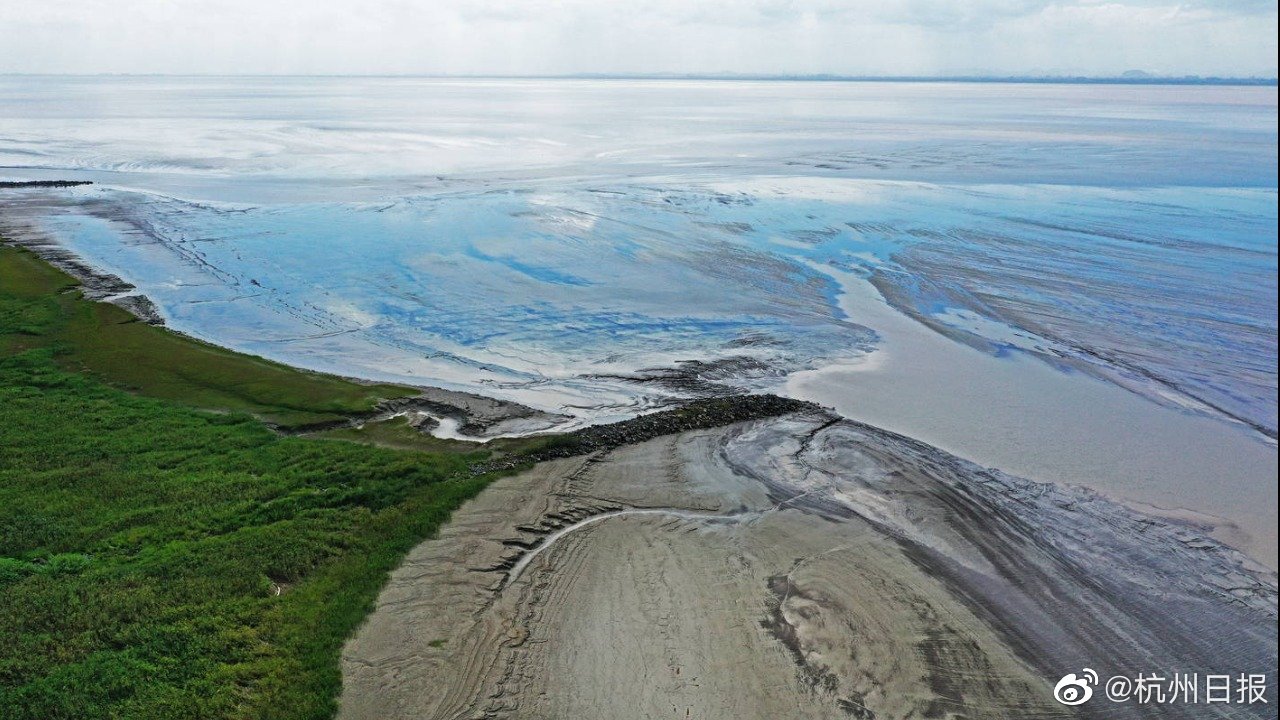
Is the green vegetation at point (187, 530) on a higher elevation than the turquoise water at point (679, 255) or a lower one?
lower

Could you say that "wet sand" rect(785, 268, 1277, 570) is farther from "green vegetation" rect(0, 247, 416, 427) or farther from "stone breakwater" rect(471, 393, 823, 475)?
"green vegetation" rect(0, 247, 416, 427)

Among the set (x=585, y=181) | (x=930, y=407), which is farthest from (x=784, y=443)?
(x=585, y=181)

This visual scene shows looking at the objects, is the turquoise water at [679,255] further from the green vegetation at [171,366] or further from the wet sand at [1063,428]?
the green vegetation at [171,366]

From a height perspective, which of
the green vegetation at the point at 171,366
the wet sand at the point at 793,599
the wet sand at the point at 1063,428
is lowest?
the wet sand at the point at 793,599

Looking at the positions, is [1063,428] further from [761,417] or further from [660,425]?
[660,425]

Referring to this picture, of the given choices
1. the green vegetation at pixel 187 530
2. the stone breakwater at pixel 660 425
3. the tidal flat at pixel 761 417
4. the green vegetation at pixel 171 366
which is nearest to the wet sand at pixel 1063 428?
the tidal flat at pixel 761 417

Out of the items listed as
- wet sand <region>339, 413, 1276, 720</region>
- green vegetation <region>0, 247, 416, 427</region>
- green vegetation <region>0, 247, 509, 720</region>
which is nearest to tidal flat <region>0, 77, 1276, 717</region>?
wet sand <region>339, 413, 1276, 720</region>
